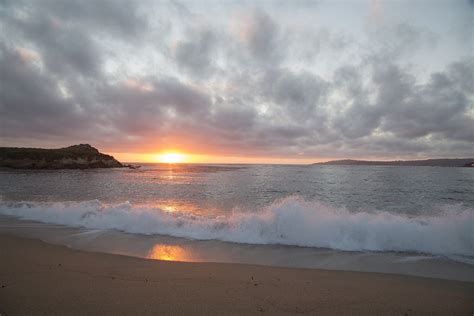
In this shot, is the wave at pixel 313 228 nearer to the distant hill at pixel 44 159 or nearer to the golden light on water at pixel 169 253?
the golden light on water at pixel 169 253

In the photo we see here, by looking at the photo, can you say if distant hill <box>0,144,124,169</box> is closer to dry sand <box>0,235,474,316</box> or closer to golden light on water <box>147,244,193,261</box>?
dry sand <box>0,235,474,316</box>

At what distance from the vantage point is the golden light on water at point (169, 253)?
716 cm

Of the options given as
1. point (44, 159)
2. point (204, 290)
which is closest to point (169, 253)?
point (204, 290)

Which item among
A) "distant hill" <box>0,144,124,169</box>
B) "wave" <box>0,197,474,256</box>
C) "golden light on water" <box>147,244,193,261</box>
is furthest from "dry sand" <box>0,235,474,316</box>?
"distant hill" <box>0,144,124,169</box>

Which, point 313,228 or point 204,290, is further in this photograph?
point 313,228

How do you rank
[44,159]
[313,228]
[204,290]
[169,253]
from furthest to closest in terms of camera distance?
[44,159] → [313,228] → [169,253] → [204,290]

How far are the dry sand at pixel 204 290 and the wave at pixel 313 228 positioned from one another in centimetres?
276

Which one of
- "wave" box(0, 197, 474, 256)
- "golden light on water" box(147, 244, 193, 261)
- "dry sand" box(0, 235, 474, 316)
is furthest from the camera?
"wave" box(0, 197, 474, 256)

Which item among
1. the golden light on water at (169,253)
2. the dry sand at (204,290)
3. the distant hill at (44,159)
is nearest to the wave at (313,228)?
the golden light on water at (169,253)

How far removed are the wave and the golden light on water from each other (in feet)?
4.96

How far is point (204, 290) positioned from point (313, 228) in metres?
5.93

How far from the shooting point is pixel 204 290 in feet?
16.3

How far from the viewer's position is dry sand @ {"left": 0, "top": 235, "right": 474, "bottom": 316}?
14.3ft

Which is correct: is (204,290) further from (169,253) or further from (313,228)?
(313,228)
